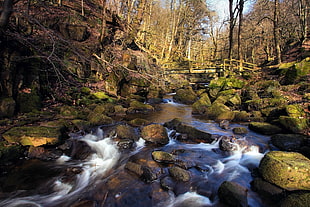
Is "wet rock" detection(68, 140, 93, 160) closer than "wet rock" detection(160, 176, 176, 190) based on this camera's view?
No

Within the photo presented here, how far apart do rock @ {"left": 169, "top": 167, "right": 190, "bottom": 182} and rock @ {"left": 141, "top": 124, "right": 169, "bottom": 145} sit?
2.04 metres

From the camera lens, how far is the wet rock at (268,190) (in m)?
3.79

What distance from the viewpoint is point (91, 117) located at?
26.8ft

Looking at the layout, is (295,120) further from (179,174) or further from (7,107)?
(7,107)

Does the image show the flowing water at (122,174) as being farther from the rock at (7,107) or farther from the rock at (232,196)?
the rock at (7,107)

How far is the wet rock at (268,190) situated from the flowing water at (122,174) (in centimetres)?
15

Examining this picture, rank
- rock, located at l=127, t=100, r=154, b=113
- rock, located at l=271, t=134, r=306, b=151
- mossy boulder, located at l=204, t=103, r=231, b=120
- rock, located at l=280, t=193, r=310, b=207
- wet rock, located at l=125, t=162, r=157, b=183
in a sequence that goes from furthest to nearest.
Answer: rock, located at l=127, t=100, r=154, b=113
mossy boulder, located at l=204, t=103, r=231, b=120
rock, located at l=271, t=134, r=306, b=151
wet rock, located at l=125, t=162, r=157, b=183
rock, located at l=280, t=193, r=310, b=207

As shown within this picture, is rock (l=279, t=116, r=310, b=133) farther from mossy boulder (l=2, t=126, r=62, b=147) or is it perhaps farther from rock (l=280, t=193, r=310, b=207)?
mossy boulder (l=2, t=126, r=62, b=147)

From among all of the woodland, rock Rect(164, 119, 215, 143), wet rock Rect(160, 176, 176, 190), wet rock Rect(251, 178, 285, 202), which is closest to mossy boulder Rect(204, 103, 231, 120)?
the woodland

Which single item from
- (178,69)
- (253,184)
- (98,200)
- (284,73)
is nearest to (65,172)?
(98,200)

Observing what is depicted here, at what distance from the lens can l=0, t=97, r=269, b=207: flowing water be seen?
4.00 metres

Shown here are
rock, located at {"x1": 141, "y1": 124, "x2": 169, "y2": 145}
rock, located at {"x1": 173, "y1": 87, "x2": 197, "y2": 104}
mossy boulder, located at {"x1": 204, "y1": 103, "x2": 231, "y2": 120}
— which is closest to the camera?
rock, located at {"x1": 141, "y1": 124, "x2": 169, "y2": 145}

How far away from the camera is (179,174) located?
4.61 m

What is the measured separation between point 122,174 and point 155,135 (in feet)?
7.59
